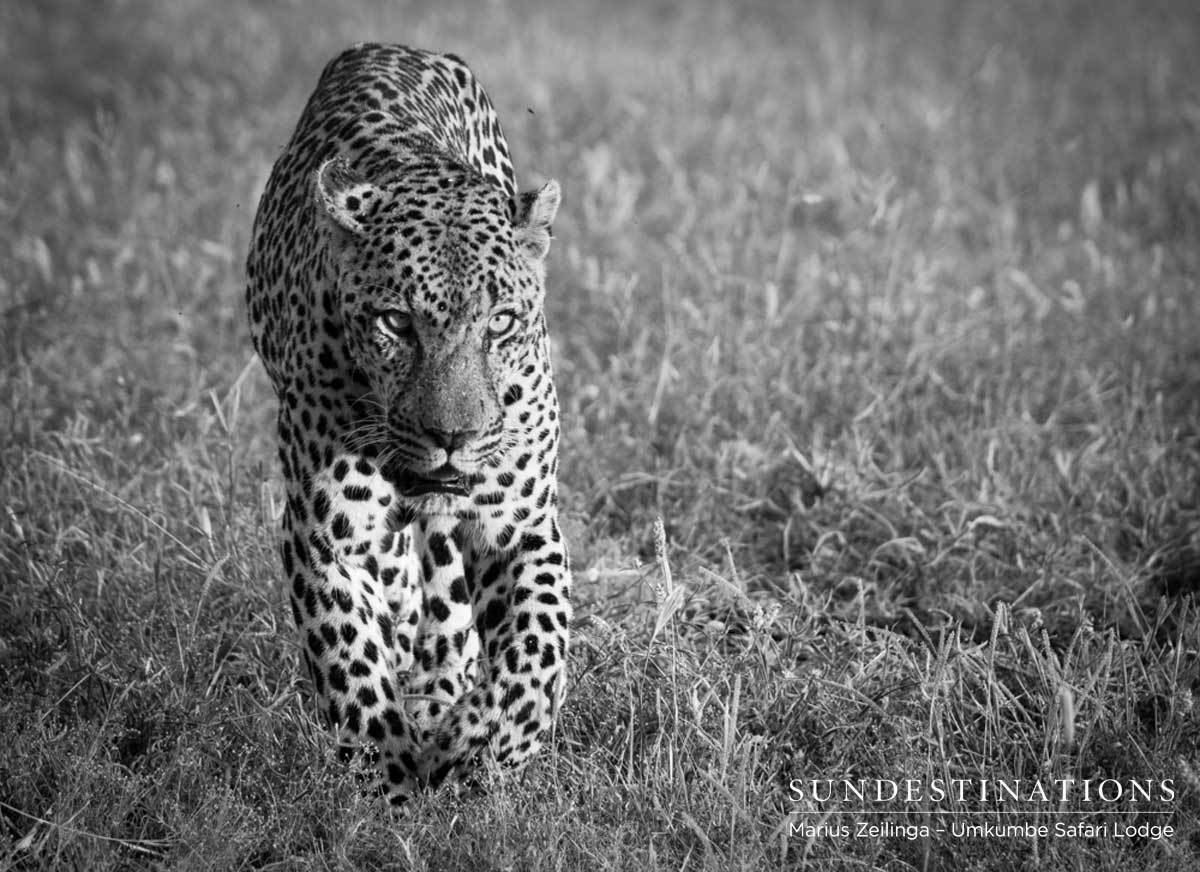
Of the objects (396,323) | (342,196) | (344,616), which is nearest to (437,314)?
(396,323)

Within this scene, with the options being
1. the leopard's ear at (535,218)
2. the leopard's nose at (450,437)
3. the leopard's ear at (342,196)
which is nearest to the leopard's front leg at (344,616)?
the leopard's nose at (450,437)

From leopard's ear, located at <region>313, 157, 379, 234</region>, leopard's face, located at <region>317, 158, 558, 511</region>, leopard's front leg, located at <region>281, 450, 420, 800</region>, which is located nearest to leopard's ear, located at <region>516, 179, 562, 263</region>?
leopard's face, located at <region>317, 158, 558, 511</region>

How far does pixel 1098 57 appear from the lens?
13.5 m

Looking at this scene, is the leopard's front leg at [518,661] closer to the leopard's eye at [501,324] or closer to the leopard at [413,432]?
the leopard at [413,432]

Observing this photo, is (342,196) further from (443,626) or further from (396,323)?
(443,626)

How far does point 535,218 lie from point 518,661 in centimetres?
126

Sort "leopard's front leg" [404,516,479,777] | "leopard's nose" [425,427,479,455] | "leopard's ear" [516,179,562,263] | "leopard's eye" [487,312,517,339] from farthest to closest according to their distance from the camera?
"leopard's front leg" [404,516,479,777], "leopard's ear" [516,179,562,263], "leopard's eye" [487,312,517,339], "leopard's nose" [425,427,479,455]

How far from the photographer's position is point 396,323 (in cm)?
482

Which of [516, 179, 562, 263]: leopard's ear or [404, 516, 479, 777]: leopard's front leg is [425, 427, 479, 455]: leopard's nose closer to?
[516, 179, 562, 263]: leopard's ear

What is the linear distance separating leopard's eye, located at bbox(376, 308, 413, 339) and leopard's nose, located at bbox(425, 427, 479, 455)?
0.28 m

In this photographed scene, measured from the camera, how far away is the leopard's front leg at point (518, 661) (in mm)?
5109

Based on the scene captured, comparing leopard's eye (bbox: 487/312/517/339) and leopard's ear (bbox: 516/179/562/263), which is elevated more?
leopard's ear (bbox: 516/179/562/263)

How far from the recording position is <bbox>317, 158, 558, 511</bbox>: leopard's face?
4793mm

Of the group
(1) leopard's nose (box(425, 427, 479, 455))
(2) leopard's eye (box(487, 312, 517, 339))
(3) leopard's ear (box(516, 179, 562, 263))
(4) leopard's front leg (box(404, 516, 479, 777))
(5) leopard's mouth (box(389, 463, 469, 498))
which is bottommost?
(4) leopard's front leg (box(404, 516, 479, 777))
